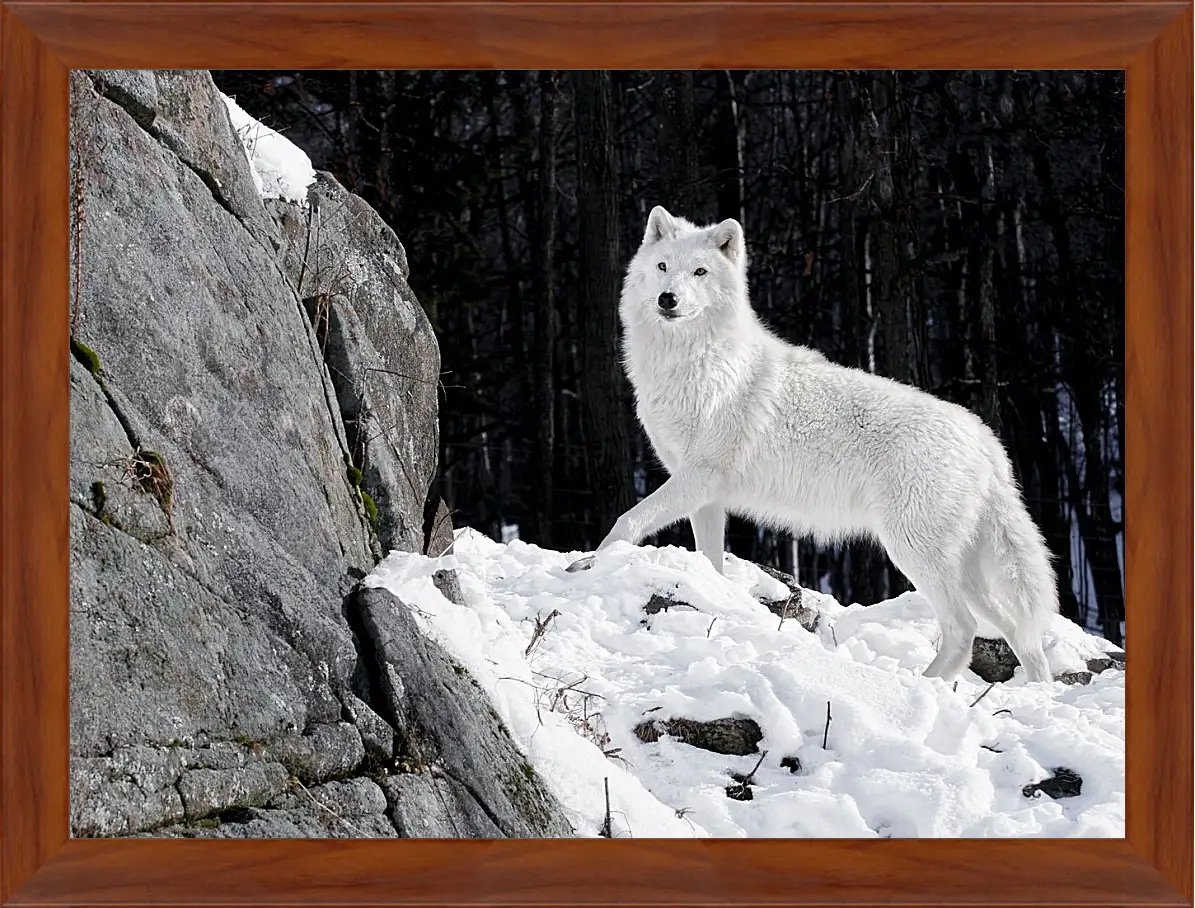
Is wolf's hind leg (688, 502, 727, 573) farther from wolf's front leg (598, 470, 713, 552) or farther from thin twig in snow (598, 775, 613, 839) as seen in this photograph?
thin twig in snow (598, 775, 613, 839)

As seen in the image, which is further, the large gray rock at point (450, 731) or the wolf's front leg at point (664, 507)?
the wolf's front leg at point (664, 507)

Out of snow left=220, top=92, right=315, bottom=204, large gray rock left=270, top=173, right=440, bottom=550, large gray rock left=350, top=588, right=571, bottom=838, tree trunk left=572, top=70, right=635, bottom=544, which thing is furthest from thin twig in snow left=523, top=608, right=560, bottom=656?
snow left=220, top=92, right=315, bottom=204

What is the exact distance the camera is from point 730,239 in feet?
18.6

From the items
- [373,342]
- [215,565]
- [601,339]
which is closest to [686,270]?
[601,339]

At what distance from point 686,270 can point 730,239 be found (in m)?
0.27

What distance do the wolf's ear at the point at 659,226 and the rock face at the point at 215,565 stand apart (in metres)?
1.84

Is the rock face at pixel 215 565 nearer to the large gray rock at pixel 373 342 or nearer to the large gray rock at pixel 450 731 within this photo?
the large gray rock at pixel 450 731

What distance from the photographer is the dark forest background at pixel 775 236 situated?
4.15 metres
